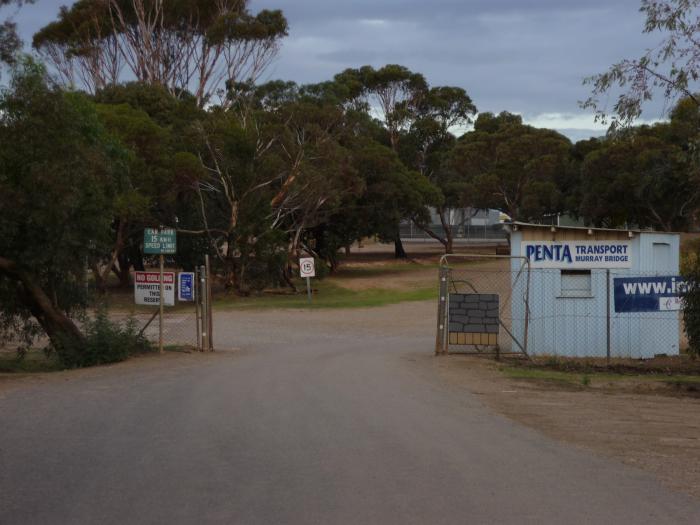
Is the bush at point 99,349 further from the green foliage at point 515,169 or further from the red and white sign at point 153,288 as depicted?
the green foliage at point 515,169

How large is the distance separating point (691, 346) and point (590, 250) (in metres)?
4.00

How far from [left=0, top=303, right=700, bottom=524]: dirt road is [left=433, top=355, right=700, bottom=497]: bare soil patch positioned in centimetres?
32

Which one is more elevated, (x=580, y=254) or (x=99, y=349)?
(x=580, y=254)

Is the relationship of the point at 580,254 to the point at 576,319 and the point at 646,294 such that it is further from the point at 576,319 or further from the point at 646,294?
the point at 646,294

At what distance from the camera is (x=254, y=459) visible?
27.9 ft

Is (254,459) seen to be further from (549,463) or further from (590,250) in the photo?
(590,250)

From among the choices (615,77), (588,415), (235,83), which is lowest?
(588,415)

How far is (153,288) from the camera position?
787 inches

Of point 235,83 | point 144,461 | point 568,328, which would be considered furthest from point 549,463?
point 235,83

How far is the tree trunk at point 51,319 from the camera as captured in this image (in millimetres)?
18766

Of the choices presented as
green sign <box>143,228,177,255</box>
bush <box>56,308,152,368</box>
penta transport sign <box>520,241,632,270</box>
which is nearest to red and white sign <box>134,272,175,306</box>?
green sign <box>143,228,177,255</box>

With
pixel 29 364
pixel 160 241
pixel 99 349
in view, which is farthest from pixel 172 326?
pixel 160 241

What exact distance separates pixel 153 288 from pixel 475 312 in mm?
6932

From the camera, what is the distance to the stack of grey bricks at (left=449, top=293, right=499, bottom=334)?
18.8 meters
